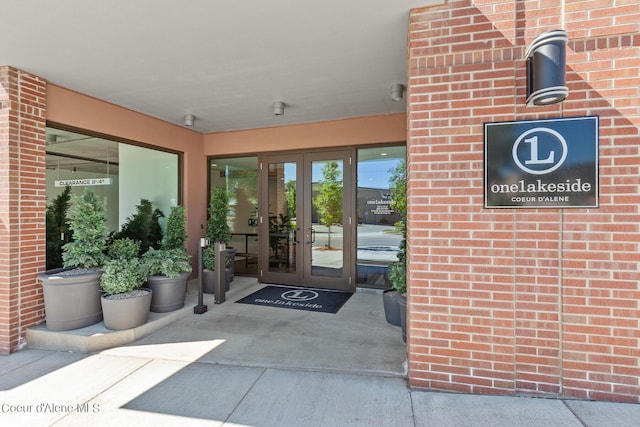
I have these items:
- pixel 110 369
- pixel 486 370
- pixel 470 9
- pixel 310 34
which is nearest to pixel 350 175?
pixel 310 34

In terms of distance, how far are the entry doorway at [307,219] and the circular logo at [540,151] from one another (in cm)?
354

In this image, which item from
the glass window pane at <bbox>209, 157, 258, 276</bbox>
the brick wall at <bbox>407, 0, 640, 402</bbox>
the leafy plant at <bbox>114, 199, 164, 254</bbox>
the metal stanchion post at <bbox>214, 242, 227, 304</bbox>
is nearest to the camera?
the brick wall at <bbox>407, 0, 640, 402</bbox>

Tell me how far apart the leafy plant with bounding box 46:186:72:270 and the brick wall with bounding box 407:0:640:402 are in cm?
457

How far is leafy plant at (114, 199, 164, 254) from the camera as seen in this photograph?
568cm

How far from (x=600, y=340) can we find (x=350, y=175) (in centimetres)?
417

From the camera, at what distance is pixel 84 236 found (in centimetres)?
407

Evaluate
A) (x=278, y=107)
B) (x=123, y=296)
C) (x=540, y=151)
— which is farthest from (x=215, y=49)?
(x=540, y=151)

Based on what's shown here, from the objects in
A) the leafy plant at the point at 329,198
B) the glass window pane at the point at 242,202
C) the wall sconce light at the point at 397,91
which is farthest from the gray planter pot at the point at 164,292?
the wall sconce light at the point at 397,91

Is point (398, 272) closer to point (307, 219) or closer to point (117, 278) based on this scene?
point (307, 219)

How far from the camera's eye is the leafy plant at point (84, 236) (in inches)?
158

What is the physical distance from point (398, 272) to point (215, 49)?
10.3 feet

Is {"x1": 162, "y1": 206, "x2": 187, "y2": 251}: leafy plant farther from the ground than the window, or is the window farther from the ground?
the window

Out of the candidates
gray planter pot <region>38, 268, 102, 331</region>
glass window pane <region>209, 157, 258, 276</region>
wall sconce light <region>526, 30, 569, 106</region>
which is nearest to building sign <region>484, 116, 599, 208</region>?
wall sconce light <region>526, 30, 569, 106</region>

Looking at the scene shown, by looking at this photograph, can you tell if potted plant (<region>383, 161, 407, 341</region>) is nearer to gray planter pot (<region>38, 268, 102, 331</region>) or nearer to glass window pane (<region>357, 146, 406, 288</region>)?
glass window pane (<region>357, 146, 406, 288</region>)
